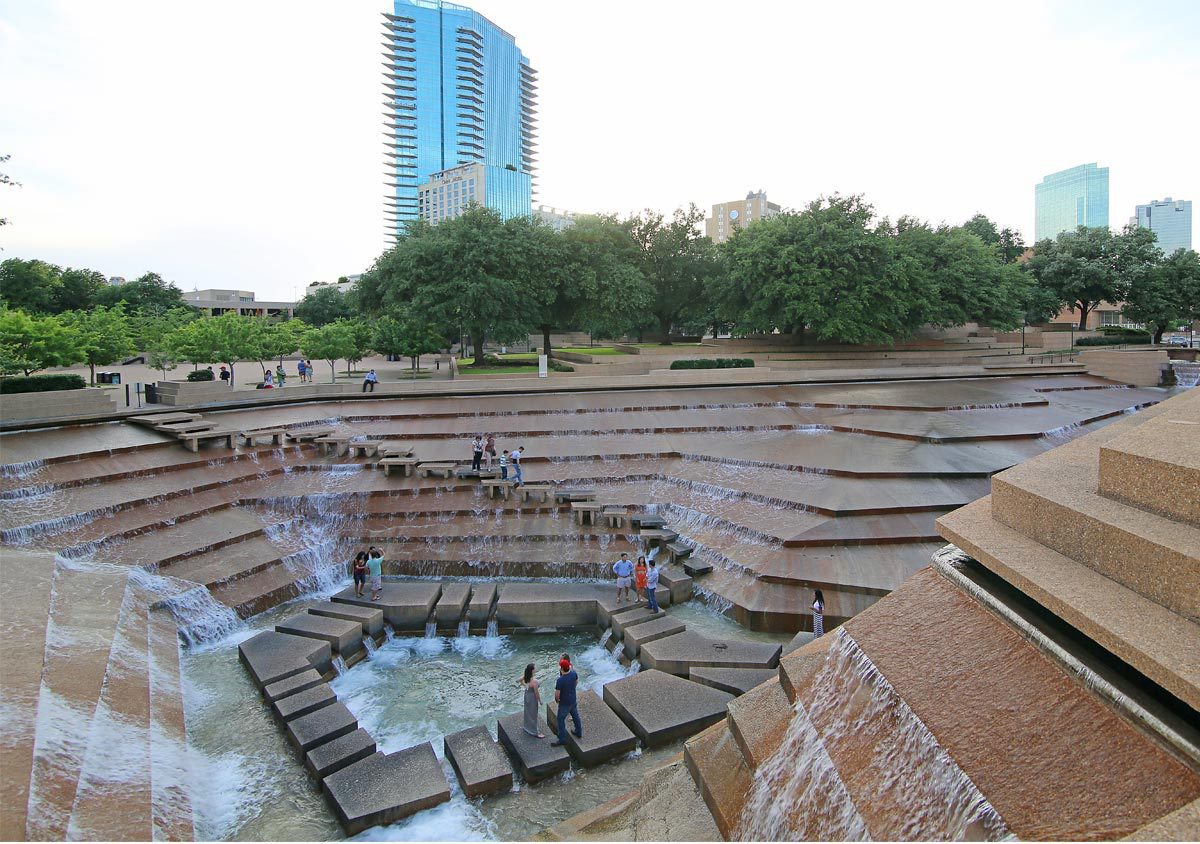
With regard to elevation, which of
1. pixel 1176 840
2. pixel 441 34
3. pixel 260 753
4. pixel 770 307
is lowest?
pixel 260 753

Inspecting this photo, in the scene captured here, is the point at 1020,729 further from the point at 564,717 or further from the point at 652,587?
the point at 652,587

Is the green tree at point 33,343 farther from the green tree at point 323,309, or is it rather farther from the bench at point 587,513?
the green tree at point 323,309

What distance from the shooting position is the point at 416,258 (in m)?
33.0

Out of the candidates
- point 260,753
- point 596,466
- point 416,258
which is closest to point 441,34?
point 416,258

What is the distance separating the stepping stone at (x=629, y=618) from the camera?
11.8 metres

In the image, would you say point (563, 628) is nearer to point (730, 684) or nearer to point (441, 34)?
→ point (730, 684)

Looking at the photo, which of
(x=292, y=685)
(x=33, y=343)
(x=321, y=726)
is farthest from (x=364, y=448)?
(x=33, y=343)

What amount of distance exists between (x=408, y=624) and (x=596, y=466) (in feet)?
25.1

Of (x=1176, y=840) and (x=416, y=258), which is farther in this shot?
(x=416, y=258)

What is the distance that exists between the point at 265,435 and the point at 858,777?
19.0 metres

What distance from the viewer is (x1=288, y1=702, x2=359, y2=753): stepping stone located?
8609 mm

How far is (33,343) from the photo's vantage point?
21.6m

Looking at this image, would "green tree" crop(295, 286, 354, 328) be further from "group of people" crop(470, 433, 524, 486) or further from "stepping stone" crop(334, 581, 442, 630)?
"stepping stone" crop(334, 581, 442, 630)

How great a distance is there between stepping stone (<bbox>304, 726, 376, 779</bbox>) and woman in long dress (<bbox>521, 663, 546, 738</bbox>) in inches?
75.8
